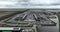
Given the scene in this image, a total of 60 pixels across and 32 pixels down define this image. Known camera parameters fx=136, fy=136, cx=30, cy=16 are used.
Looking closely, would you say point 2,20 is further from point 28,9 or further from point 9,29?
point 28,9

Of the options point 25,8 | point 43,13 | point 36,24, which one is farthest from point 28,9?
point 36,24

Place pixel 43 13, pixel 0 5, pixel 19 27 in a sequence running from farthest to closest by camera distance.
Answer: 1. pixel 0 5
2. pixel 43 13
3. pixel 19 27

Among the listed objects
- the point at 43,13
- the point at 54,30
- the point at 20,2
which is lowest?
the point at 54,30

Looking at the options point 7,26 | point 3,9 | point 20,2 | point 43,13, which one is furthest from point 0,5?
point 43,13

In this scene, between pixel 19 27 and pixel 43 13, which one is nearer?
pixel 19 27

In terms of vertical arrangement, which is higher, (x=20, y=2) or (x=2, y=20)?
Result: (x=20, y=2)

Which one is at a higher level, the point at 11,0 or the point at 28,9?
the point at 11,0

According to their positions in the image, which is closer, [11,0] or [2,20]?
[2,20]

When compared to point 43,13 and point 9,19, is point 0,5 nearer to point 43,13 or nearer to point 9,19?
point 9,19

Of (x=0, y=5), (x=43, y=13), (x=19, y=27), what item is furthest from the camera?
(x=0, y=5)
